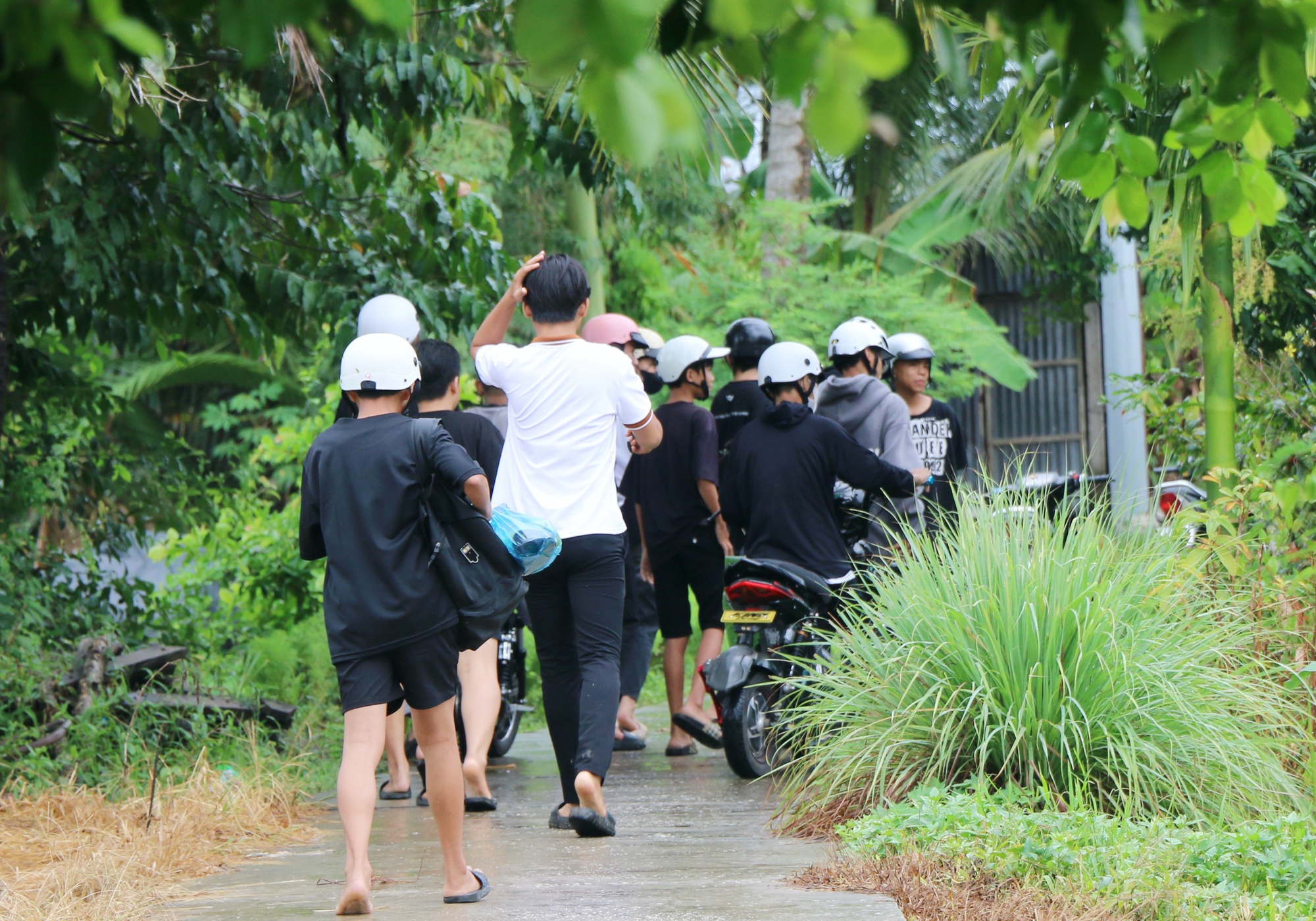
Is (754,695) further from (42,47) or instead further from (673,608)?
(42,47)

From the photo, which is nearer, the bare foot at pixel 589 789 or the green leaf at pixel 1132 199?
the green leaf at pixel 1132 199

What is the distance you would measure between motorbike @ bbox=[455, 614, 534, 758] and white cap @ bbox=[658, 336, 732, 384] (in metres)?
1.41

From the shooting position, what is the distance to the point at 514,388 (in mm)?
5234

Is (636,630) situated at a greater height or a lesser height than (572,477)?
lesser

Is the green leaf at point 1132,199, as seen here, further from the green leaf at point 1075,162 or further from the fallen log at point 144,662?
the fallen log at point 144,662

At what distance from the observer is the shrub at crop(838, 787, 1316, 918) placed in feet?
12.5

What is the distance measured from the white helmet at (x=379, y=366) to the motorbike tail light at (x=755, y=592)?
233cm

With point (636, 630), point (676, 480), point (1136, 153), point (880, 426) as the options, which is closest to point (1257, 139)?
point (1136, 153)

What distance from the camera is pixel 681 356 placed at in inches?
289

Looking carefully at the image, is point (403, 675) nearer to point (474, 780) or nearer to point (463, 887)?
point (463, 887)

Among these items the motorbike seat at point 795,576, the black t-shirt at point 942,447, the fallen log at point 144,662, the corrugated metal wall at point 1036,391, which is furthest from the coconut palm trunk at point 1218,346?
the corrugated metal wall at point 1036,391

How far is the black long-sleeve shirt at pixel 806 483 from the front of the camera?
6.47 meters

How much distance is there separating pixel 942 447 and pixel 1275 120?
5302 millimetres

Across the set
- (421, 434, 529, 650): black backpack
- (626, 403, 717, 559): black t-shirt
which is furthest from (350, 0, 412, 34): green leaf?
(626, 403, 717, 559): black t-shirt
